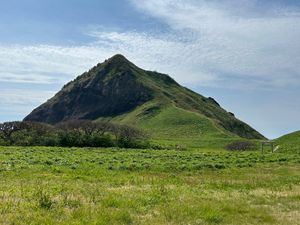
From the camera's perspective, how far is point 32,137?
77500 mm

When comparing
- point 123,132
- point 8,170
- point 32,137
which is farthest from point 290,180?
point 123,132

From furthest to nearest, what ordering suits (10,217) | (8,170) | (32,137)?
1. (32,137)
2. (8,170)
3. (10,217)

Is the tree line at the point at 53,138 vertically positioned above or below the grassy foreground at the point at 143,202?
above

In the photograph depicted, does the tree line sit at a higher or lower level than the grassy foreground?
higher

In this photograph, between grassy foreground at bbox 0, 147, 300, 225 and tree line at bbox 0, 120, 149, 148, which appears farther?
tree line at bbox 0, 120, 149, 148

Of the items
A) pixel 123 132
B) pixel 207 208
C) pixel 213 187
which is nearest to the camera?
pixel 207 208

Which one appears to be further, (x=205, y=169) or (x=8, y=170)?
(x=205, y=169)

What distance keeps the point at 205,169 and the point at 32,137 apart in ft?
171

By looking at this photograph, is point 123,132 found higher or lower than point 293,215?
higher

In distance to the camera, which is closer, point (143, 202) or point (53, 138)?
point (143, 202)

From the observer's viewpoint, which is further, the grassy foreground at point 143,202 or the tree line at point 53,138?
the tree line at point 53,138

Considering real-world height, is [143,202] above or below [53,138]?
below

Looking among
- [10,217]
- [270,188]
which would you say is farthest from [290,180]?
[10,217]

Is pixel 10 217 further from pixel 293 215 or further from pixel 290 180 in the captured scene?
pixel 290 180
